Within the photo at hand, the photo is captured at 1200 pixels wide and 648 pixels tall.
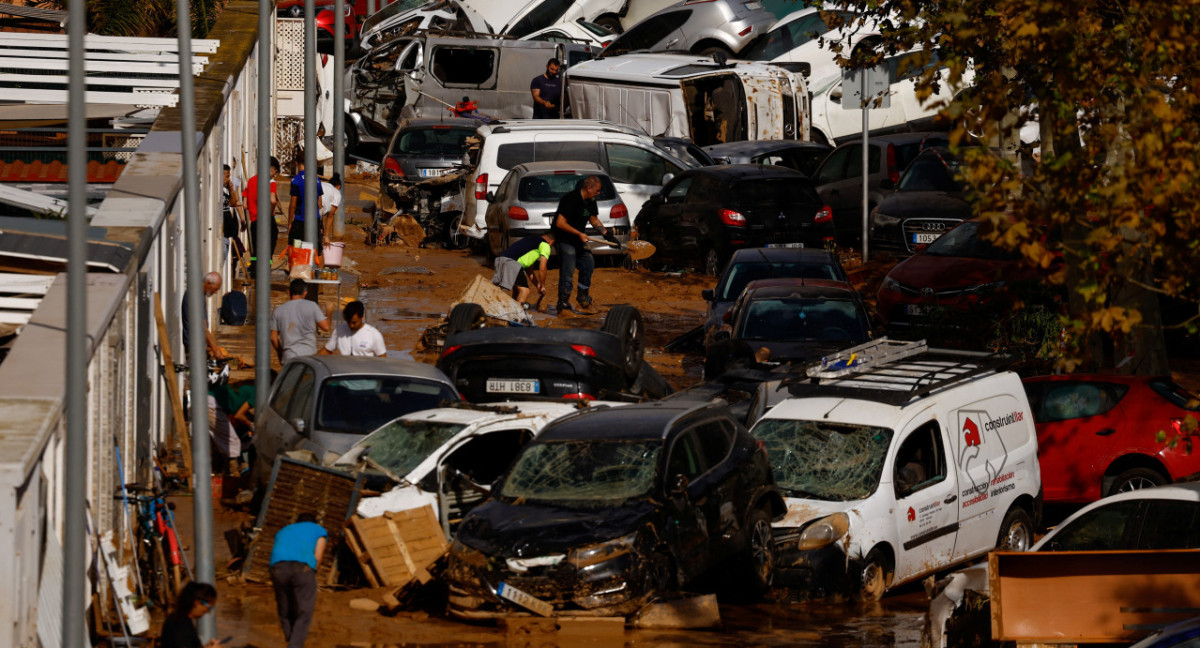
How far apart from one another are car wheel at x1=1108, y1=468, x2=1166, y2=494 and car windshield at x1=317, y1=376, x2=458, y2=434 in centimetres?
576

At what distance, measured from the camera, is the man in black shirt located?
68.1 feet

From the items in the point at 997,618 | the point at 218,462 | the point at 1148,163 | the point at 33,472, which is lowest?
the point at 218,462

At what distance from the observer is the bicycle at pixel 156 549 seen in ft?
35.7

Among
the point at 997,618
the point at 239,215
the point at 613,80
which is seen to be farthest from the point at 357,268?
the point at 997,618

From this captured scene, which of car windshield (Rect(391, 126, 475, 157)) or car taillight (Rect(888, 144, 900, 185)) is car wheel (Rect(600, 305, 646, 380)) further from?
car windshield (Rect(391, 126, 475, 157))

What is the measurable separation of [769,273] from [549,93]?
12.7 meters

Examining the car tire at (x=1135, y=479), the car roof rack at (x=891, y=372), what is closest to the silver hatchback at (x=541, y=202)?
the car roof rack at (x=891, y=372)

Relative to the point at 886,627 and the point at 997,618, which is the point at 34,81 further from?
the point at 997,618

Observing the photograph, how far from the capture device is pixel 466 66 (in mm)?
33531

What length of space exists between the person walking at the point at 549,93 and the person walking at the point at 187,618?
23.3 metres

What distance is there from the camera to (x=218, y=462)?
1506 cm

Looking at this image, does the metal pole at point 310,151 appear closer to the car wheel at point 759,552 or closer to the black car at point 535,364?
the black car at point 535,364

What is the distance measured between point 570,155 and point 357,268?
385cm

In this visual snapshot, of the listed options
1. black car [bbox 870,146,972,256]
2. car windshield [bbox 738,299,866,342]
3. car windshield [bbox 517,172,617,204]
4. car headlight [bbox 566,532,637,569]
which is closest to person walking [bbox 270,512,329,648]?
car headlight [bbox 566,532,637,569]
